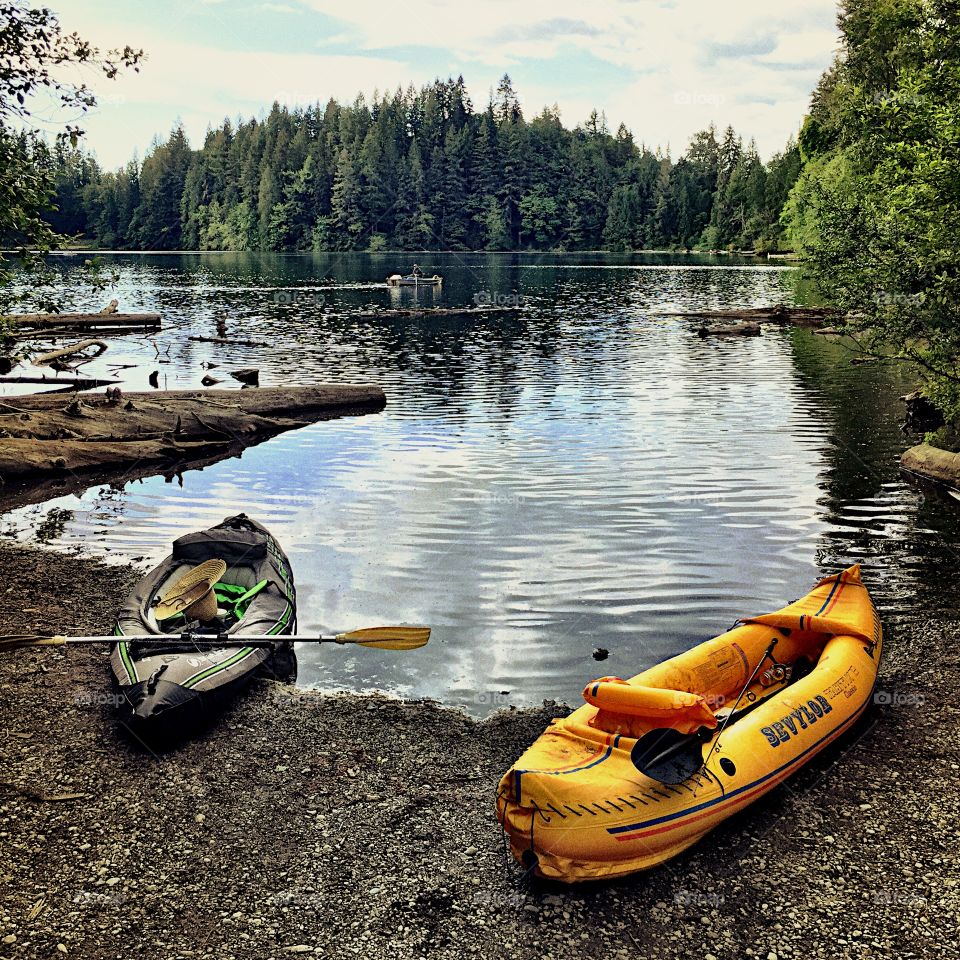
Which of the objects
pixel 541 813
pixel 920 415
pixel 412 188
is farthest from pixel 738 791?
pixel 412 188

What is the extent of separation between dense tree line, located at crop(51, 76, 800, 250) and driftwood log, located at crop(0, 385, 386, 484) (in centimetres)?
13096

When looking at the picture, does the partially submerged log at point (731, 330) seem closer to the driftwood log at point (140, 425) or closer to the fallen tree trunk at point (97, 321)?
the driftwood log at point (140, 425)

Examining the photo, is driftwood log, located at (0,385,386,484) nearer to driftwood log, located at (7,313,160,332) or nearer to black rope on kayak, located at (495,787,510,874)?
black rope on kayak, located at (495,787,510,874)

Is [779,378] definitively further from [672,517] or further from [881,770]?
[881,770]

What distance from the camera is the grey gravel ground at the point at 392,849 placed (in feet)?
23.3

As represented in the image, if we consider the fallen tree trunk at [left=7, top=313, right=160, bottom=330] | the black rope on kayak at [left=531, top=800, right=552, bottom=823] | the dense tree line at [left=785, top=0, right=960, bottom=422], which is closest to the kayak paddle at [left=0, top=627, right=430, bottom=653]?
the black rope on kayak at [left=531, top=800, right=552, bottom=823]

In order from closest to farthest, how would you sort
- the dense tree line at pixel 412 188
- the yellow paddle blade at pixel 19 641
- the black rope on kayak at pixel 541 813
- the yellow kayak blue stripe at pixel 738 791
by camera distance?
the black rope on kayak at pixel 541 813, the yellow kayak blue stripe at pixel 738 791, the yellow paddle blade at pixel 19 641, the dense tree line at pixel 412 188

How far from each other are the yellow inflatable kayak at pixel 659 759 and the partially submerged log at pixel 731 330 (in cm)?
3834

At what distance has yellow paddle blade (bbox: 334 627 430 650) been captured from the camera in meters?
→ 10.5

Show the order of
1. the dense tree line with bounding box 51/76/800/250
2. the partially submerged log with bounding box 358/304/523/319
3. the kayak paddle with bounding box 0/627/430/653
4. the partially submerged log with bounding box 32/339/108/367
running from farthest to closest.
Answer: the dense tree line with bounding box 51/76/800/250 → the partially submerged log with bounding box 358/304/523/319 → the partially submerged log with bounding box 32/339/108/367 → the kayak paddle with bounding box 0/627/430/653

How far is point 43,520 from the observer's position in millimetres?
18141

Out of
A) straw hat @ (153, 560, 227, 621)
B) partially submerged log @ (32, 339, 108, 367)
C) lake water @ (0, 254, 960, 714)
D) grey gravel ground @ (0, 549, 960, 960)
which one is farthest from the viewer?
partially submerged log @ (32, 339, 108, 367)

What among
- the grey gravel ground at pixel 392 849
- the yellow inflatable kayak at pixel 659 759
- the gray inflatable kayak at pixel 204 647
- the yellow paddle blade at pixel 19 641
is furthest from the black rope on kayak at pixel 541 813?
the yellow paddle blade at pixel 19 641

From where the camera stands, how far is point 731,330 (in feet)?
154
